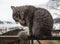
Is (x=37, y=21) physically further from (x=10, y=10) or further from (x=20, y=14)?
(x=10, y=10)

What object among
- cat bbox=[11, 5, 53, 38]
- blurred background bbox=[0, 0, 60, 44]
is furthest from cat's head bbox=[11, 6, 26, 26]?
blurred background bbox=[0, 0, 60, 44]

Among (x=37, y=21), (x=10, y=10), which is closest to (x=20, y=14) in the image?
(x=37, y=21)

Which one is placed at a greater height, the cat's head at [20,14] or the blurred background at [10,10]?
the cat's head at [20,14]

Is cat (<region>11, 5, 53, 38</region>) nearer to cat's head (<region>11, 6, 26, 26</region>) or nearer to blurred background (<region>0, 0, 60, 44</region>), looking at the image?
cat's head (<region>11, 6, 26, 26</region>)

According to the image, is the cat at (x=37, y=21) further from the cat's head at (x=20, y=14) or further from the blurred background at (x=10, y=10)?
the blurred background at (x=10, y=10)

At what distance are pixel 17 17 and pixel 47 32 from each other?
0.30 metres

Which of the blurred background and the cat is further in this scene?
the blurred background

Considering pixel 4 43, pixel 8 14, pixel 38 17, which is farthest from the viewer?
pixel 8 14

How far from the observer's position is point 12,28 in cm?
282

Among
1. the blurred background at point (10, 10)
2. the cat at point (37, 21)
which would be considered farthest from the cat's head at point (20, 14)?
the blurred background at point (10, 10)

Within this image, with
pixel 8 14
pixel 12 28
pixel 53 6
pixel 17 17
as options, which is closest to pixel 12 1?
pixel 8 14

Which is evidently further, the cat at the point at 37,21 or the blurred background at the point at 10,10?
the blurred background at the point at 10,10

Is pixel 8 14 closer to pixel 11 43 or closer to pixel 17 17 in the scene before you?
pixel 11 43

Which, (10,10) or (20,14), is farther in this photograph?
(10,10)
